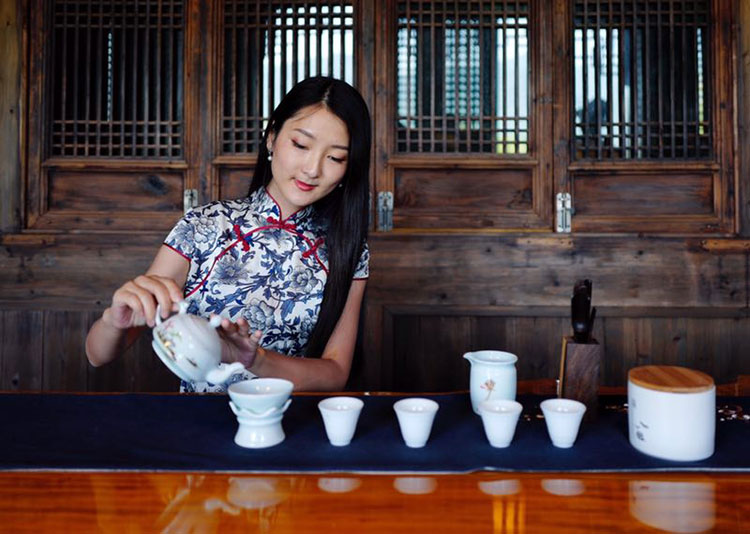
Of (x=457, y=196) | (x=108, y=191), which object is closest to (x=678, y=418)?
(x=457, y=196)

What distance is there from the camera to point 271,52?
104 inches

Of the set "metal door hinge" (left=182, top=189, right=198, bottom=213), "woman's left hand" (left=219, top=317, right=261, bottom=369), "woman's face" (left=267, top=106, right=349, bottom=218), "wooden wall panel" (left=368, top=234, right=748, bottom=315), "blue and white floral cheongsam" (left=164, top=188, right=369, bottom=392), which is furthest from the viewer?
"metal door hinge" (left=182, top=189, right=198, bottom=213)

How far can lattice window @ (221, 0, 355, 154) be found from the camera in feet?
8.59

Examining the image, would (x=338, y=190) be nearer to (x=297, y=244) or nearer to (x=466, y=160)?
(x=297, y=244)

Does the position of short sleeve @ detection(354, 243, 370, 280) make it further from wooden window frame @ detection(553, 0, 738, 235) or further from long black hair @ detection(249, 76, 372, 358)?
wooden window frame @ detection(553, 0, 738, 235)

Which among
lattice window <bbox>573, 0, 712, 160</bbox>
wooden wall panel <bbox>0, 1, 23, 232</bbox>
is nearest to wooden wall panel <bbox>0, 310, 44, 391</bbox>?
wooden wall panel <bbox>0, 1, 23, 232</bbox>

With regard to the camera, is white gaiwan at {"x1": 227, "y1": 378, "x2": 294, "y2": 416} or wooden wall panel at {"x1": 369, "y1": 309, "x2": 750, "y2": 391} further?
wooden wall panel at {"x1": 369, "y1": 309, "x2": 750, "y2": 391}

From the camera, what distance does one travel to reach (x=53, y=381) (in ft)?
8.61

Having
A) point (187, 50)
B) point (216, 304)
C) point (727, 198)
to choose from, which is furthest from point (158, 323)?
point (727, 198)

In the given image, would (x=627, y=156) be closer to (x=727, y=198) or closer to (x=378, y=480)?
(x=727, y=198)

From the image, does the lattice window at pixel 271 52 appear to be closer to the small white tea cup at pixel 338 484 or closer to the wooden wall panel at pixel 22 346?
the wooden wall panel at pixel 22 346

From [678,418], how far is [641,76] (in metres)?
2.09

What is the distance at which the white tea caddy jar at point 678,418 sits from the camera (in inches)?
36.4

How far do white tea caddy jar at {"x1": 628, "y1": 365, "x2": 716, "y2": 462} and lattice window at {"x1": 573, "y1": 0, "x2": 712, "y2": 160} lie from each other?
1.82 metres
